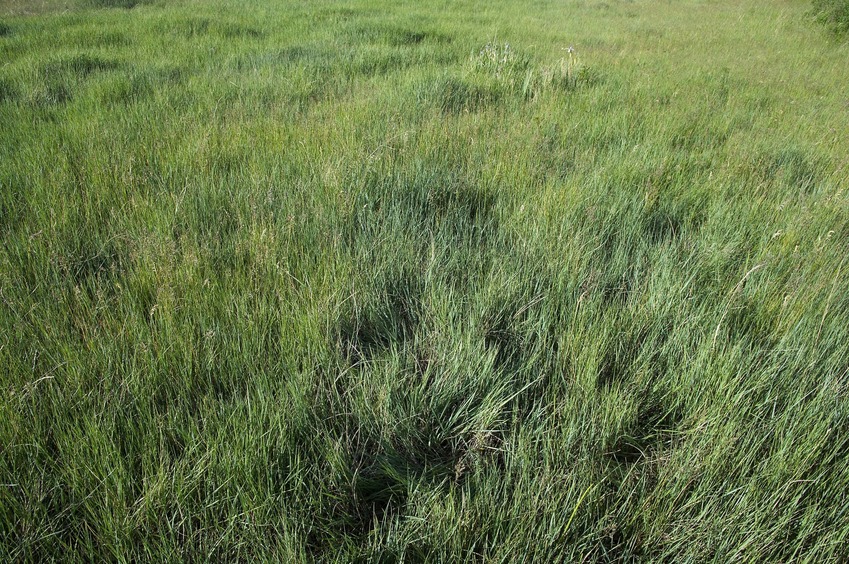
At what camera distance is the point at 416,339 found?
155 centimetres

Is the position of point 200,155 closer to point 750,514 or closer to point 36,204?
point 36,204

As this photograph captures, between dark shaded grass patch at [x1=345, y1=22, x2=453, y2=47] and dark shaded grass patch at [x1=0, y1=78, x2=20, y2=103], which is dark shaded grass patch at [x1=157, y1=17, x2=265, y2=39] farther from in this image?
dark shaded grass patch at [x1=0, y1=78, x2=20, y2=103]

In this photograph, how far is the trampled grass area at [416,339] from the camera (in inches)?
42.6

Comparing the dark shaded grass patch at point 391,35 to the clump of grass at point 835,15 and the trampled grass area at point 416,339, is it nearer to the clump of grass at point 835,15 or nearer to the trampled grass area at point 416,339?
the trampled grass area at point 416,339

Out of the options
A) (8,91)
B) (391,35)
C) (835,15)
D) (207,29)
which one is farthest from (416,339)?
(835,15)

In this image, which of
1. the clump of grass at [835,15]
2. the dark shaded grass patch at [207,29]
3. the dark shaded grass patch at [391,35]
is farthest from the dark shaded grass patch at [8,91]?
the clump of grass at [835,15]

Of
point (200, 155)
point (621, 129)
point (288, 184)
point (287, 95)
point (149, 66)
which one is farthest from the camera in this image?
point (149, 66)

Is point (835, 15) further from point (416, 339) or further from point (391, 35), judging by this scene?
point (416, 339)

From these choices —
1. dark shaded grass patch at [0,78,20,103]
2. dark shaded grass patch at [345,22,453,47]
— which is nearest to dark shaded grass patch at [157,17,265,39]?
dark shaded grass patch at [345,22,453,47]

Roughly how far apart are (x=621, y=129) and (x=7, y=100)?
475 centimetres

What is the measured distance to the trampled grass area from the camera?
108cm

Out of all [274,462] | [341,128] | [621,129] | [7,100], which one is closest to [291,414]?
[274,462]

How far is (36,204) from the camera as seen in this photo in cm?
222

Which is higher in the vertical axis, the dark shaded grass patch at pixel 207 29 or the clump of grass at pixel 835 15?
the clump of grass at pixel 835 15
